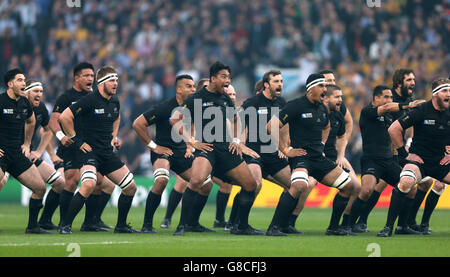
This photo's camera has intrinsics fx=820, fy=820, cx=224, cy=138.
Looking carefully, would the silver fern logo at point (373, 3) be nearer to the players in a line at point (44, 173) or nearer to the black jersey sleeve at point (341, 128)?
the black jersey sleeve at point (341, 128)

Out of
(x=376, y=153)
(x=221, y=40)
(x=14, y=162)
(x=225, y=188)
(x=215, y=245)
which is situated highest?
(x=221, y=40)

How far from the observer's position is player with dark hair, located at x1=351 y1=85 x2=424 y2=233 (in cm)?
1430

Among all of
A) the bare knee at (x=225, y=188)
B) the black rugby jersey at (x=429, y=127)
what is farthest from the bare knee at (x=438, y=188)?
the bare knee at (x=225, y=188)

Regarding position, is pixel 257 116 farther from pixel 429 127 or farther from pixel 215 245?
pixel 215 245

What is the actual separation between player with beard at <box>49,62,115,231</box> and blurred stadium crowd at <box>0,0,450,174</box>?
35.9 feet

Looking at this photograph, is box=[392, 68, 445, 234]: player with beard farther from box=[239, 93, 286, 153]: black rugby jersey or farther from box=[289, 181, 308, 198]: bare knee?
box=[289, 181, 308, 198]: bare knee

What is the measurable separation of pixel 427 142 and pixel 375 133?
1399mm

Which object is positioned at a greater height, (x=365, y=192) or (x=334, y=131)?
(x=334, y=131)

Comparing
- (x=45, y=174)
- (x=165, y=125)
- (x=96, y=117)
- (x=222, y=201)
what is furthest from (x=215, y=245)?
(x=45, y=174)

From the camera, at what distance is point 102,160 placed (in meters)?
13.7

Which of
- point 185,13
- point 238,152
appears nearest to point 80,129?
point 238,152

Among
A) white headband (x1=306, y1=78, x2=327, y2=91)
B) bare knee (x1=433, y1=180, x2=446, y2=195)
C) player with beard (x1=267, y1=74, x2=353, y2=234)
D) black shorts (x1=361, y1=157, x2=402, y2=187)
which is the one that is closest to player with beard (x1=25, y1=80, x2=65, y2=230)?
player with beard (x1=267, y1=74, x2=353, y2=234)

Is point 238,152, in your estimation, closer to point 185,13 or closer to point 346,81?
point 346,81

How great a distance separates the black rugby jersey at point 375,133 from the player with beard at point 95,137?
425 centimetres
